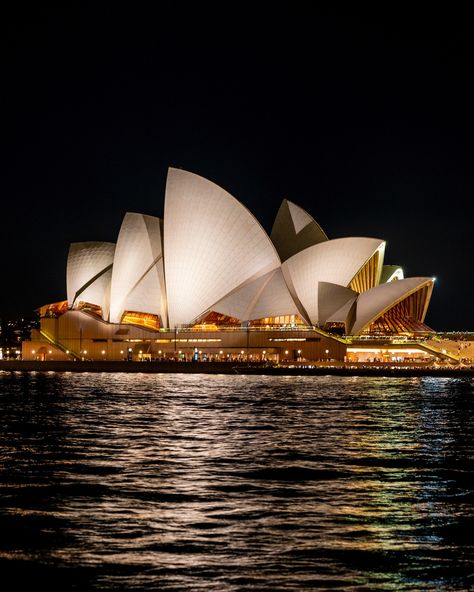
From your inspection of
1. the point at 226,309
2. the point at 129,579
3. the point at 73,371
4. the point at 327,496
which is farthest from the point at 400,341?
the point at 129,579

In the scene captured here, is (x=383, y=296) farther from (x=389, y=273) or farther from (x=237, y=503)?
(x=237, y=503)

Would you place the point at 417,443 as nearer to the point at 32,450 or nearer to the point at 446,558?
the point at 32,450

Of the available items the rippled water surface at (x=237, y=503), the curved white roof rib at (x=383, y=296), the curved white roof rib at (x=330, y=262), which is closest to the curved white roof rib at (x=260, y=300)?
the curved white roof rib at (x=330, y=262)

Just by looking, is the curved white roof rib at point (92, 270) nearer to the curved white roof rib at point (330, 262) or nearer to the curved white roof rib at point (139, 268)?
the curved white roof rib at point (139, 268)

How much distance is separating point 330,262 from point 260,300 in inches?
253

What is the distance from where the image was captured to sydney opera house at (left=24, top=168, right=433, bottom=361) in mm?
66750

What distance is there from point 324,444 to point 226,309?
50.1 meters

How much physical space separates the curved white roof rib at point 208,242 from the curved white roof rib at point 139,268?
11.0 feet

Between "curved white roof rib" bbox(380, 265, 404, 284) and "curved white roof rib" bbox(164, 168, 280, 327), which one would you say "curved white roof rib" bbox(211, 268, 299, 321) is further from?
"curved white roof rib" bbox(380, 265, 404, 284)

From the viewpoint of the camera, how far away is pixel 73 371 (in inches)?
3120

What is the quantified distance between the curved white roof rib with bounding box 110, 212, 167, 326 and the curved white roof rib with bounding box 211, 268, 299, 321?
6.01 metres

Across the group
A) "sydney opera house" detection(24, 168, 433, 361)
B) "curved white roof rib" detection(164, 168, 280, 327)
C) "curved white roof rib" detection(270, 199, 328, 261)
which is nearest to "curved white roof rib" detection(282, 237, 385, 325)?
"sydney opera house" detection(24, 168, 433, 361)

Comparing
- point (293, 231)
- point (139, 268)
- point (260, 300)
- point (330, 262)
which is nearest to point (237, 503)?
point (330, 262)

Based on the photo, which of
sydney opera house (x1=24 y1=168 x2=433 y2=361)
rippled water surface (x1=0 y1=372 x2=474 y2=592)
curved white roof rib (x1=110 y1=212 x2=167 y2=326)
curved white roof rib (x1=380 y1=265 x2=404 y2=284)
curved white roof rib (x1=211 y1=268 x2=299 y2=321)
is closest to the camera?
rippled water surface (x1=0 y1=372 x2=474 y2=592)
